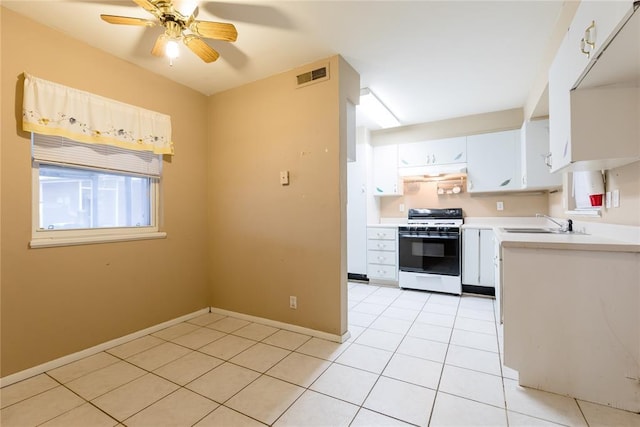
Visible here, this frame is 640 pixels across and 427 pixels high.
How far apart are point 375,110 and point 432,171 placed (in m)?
1.29

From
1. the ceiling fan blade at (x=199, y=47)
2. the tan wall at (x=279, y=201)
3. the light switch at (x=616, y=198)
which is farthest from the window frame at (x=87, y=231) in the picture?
the light switch at (x=616, y=198)

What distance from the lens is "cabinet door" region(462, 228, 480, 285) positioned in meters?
3.76

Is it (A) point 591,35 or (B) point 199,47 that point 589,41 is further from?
(B) point 199,47

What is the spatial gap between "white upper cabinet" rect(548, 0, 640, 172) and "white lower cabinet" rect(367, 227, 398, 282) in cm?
237

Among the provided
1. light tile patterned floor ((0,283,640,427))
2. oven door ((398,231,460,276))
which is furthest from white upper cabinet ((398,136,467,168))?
light tile patterned floor ((0,283,640,427))

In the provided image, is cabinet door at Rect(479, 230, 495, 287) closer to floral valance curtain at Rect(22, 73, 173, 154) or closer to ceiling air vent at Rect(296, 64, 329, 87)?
ceiling air vent at Rect(296, 64, 329, 87)

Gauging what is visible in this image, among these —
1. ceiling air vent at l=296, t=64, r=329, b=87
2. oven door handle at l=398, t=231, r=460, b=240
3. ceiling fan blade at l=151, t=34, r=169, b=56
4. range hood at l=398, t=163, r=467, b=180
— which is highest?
ceiling air vent at l=296, t=64, r=329, b=87

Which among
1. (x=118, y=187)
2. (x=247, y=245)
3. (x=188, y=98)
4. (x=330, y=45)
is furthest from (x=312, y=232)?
(x=188, y=98)

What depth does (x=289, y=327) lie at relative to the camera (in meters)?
2.76

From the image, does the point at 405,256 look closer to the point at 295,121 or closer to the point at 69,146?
the point at 295,121

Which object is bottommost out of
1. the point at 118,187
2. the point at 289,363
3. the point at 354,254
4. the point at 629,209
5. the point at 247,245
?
the point at 289,363

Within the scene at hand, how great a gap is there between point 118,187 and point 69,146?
0.50 metres

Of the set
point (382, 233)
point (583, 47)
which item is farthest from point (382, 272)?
point (583, 47)

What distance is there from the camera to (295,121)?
8.93 ft
